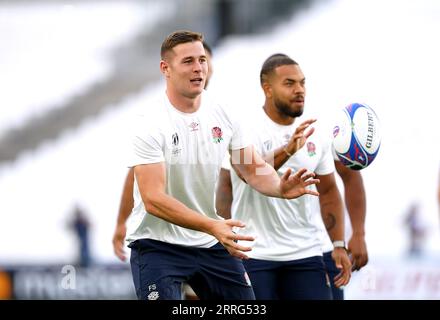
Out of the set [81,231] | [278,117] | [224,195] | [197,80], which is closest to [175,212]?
[197,80]

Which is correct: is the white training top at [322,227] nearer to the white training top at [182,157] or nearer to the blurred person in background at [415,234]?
the white training top at [182,157]

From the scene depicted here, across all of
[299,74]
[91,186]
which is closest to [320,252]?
[299,74]

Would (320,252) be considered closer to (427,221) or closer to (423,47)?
(427,221)

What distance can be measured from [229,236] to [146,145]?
976 mm

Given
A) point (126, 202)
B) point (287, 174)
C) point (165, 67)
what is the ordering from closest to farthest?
point (287, 174) → point (165, 67) → point (126, 202)

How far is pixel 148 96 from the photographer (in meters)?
18.4

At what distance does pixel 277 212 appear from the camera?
7.80 m

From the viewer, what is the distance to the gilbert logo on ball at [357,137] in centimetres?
746

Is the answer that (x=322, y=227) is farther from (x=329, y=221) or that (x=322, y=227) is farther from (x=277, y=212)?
(x=277, y=212)

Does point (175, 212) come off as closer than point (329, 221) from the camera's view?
Yes

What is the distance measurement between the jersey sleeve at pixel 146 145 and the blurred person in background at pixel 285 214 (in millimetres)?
1218

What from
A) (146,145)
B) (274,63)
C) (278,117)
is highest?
(274,63)

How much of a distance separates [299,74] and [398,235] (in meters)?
8.10

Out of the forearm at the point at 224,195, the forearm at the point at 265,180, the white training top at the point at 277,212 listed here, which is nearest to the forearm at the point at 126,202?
the forearm at the point at 224,195
